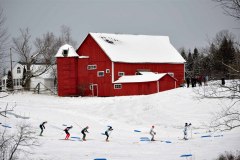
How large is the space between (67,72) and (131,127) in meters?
25.2

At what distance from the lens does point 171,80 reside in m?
52.9

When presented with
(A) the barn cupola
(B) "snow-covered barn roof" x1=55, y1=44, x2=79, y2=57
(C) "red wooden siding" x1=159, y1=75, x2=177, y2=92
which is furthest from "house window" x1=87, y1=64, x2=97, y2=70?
(C) "red wooden siding" x1=159, y1=75, x2=177, y2=92

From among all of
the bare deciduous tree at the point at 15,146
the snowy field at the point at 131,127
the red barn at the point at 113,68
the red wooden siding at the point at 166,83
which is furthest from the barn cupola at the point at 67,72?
the bare deciduous tree at the point at 15,146

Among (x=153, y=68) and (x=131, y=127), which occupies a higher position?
(x=153, y=68)

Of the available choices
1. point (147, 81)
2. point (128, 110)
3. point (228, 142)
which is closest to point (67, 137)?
point (228, 142)

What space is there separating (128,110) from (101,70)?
54.9ft

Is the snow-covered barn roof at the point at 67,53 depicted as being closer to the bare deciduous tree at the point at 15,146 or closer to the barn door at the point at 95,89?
the barn door at the point at 95,89

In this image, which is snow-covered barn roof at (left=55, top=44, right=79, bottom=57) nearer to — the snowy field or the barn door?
the barn door

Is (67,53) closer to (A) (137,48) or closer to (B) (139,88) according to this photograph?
(A) (137,48)

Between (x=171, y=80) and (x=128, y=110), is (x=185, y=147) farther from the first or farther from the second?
(x=171, y=80)

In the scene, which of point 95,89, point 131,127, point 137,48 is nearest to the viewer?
point 131,127

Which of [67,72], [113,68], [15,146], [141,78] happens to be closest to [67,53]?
[67,72]

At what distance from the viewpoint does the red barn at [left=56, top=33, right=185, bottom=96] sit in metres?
51.8

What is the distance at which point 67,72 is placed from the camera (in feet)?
185
